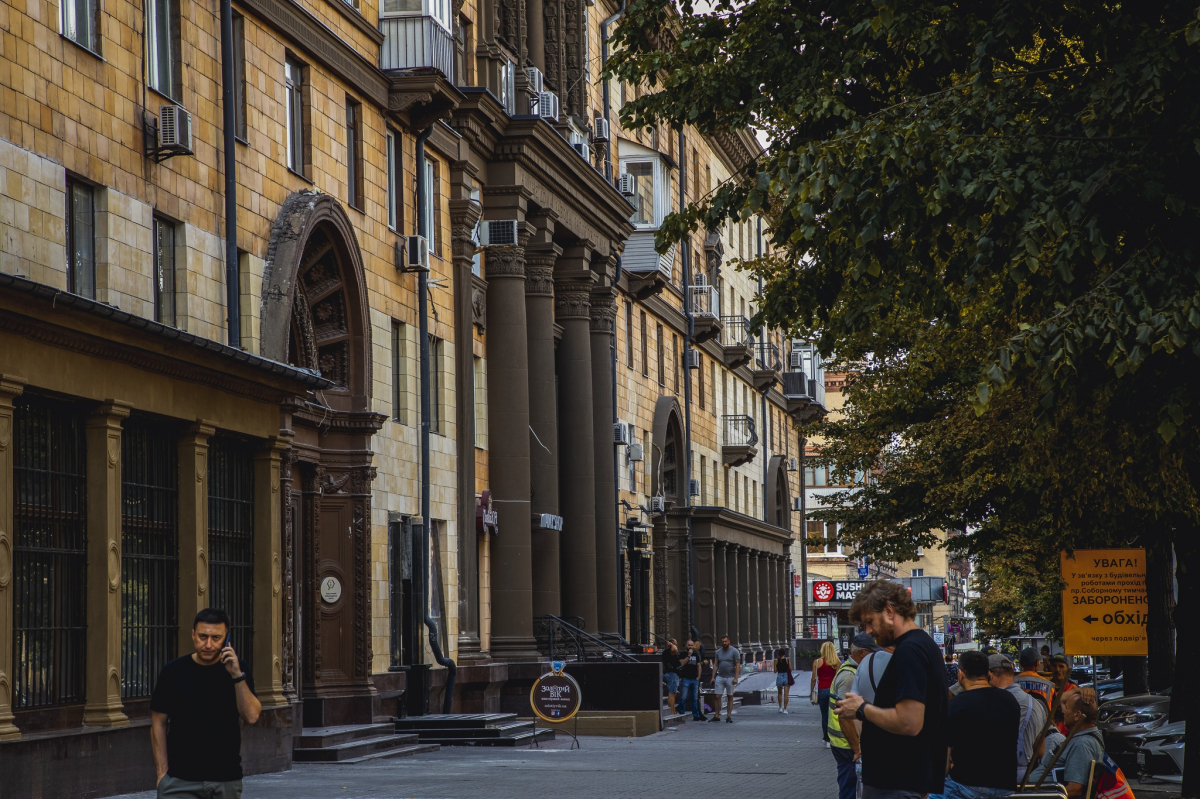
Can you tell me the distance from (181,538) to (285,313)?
14.3 feet

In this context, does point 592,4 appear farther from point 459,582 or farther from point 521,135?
point 459,582

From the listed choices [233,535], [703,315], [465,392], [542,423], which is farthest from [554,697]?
[703,315]

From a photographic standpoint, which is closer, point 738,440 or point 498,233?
point 498,233

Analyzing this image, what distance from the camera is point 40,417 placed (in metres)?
15.4

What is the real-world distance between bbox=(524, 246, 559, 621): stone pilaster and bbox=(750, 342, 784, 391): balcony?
2870cm

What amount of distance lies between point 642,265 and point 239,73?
852 inches

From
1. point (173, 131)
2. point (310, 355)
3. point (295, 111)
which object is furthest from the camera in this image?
point (310, 355)

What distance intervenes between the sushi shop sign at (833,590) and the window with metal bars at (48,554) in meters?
60.3

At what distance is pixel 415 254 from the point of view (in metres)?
26.1

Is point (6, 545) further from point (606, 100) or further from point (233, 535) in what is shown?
point (606, 100)

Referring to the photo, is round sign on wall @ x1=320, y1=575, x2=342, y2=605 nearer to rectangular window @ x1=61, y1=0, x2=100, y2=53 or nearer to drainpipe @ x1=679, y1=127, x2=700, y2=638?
rectangular window @ x1=61, y1=0, x2=100, y2=53

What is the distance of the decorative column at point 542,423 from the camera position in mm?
32156

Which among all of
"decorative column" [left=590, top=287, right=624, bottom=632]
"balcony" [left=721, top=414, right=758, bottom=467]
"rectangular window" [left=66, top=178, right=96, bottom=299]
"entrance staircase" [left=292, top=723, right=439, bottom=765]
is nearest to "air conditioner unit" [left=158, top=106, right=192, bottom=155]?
"rectangular window" [left=66, top=178, right=96, bottom=299]

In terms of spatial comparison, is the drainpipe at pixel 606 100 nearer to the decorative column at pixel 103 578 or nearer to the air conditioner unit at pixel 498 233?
the air conditioner unit at pixel 498 233
